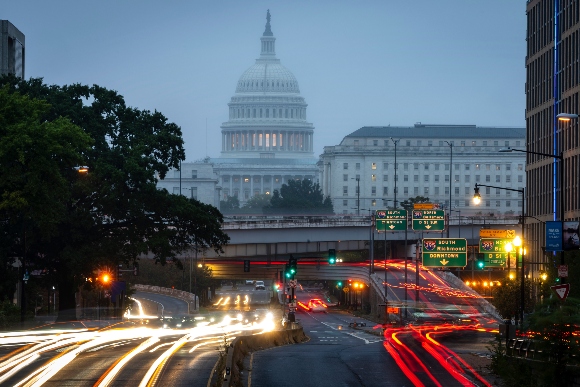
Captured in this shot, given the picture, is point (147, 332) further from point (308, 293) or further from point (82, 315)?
point (308, 293)

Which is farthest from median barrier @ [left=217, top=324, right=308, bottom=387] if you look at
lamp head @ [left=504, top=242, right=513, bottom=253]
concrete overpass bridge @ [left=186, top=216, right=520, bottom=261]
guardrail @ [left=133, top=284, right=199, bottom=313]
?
guardrail @ [left=133, top=284, right=199, bottom=313]

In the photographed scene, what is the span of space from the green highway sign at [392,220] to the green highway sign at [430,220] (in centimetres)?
257

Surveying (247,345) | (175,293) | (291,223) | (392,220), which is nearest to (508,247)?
(392,220)

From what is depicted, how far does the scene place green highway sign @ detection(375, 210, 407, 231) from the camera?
98312 mm

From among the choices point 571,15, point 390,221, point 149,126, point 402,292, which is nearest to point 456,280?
point 402,292

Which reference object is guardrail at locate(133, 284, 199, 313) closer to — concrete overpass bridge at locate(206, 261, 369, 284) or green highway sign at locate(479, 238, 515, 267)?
concrete overpass bridge at locate(206, 261, 369, 284)

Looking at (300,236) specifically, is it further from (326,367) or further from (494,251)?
(326,367)

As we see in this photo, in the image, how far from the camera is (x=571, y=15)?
86.3 m

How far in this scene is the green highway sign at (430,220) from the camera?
94.8 metres

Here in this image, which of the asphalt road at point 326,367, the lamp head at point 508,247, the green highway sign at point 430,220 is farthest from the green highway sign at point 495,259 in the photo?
the asphalt road at point 326,367

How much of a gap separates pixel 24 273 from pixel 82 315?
11.2 m

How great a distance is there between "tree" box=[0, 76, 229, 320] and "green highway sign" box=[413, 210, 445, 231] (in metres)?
19.0

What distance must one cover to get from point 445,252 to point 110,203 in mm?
27165

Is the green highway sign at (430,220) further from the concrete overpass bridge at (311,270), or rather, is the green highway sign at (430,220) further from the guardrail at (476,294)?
the concrete overpass bridge at (311,270)
